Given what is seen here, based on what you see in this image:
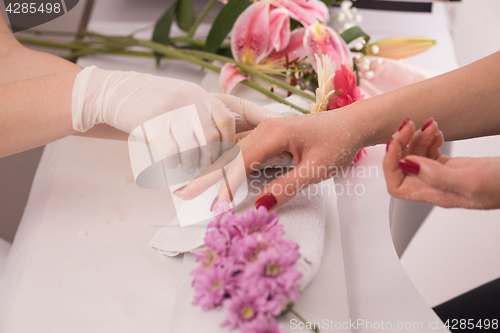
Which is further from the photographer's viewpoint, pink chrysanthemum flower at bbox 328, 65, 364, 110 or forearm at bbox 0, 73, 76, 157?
pink chrysanthemum flower at bbox 328, 65, 364, 110

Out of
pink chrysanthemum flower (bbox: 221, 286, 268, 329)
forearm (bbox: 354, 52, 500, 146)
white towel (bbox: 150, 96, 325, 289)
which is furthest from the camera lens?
forearm (bbox: 354, 52, 500, 146)

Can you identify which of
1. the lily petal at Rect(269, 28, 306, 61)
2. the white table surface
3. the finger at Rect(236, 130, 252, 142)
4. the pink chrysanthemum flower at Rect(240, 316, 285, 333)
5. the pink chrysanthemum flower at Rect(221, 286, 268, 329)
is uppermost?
the lily petal at Rect(269, 28, 306, 61)

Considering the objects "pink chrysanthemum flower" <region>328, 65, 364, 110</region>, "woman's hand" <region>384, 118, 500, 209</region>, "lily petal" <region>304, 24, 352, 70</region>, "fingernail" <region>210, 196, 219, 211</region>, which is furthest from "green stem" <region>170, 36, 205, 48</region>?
"woman's hand" <region>384, 118, 500, 209</region>

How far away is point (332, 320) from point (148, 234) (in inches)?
12.5

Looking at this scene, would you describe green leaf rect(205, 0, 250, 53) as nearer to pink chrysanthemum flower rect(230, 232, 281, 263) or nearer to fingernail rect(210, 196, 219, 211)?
fingernail rect(210, 196, 219, 211)

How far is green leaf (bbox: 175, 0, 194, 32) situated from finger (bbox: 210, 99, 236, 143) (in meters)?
0.56

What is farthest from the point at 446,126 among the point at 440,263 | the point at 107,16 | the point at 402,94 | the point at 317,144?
the point at 107,16

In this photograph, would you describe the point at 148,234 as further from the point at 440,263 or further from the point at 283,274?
the point at 440,263

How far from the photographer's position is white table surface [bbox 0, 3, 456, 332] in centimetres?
52

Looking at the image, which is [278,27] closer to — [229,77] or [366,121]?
[229,77]

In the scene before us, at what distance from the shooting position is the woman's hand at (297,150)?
537 mm

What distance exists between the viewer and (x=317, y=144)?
1.85ft

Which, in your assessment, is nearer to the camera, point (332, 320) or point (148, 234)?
point (332, 320)

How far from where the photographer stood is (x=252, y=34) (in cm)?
81
